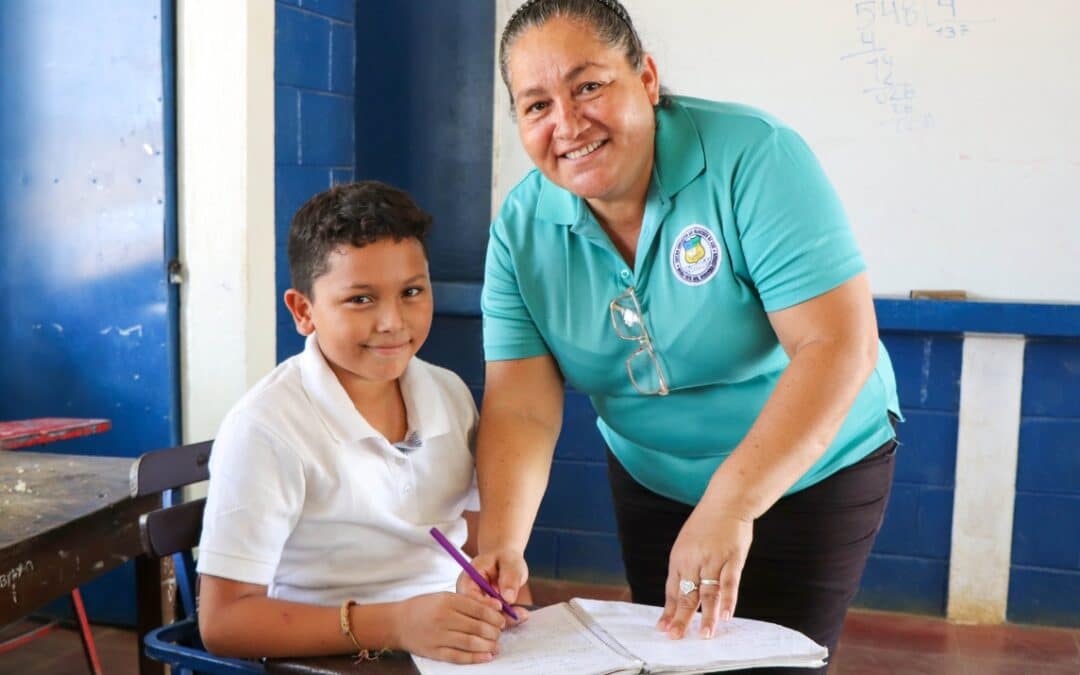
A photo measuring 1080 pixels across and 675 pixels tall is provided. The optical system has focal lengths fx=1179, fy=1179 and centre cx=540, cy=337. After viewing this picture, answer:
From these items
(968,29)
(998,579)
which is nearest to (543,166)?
(968,29)

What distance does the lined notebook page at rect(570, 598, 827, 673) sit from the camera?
1.30 metres

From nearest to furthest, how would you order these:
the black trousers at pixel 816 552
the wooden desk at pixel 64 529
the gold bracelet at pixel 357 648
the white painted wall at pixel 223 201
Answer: the gold bracelet at pixel 357 648, the black trousers at pixel 816 552, the wooden desk at pixel 64 529, the white painted wall at pixel 223 201

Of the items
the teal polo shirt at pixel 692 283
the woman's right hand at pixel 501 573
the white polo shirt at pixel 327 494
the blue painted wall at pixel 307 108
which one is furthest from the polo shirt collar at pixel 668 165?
the blue painted wall at pixel 307 108

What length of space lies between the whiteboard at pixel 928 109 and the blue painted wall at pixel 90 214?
149 cm

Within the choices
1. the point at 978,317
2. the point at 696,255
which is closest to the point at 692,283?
the point at 696,255

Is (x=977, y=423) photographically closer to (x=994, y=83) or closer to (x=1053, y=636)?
(x=1053, y=636)

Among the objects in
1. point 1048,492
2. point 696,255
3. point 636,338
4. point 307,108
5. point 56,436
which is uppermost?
point 307,108

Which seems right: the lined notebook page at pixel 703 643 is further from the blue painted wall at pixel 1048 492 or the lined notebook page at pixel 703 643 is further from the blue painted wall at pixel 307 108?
the blue painted wall at pixel 1048 492

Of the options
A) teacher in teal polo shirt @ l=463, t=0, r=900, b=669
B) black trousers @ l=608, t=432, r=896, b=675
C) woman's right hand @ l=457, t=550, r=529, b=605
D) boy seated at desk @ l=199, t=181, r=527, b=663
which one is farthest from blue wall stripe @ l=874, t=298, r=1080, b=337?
woman's right hand @ l=457, t=550, r=529, b=605

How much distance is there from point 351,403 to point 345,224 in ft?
0.87

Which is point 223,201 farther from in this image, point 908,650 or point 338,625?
point 908,650

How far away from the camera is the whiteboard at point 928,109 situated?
338 cm

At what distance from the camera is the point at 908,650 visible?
3.38 metres

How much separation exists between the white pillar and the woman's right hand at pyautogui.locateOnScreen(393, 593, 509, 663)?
8.17 feet
